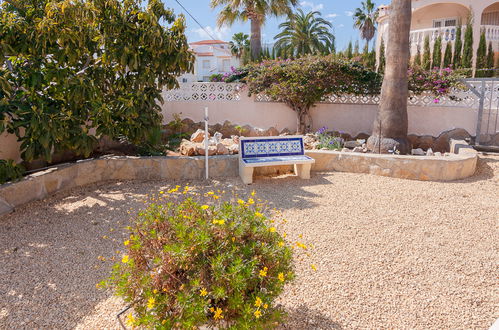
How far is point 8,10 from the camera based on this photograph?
14.6 feet

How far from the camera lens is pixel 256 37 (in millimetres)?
14172

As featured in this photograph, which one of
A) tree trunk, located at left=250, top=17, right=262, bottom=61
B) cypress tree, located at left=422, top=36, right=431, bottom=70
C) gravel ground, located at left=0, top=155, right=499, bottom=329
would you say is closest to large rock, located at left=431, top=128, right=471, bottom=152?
gravel ground, located at left=0, top=155, right=499, bottom=329

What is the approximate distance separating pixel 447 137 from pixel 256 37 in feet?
29.5

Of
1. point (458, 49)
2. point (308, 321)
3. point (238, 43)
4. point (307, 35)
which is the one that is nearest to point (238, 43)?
point (238, 43)

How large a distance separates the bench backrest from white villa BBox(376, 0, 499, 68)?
44.1 feet

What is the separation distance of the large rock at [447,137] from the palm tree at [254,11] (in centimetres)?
844

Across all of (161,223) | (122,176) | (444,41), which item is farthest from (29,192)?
(444,41)

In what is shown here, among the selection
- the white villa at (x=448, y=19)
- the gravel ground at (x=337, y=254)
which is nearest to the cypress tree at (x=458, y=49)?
the white villa at (x=448, y=19)

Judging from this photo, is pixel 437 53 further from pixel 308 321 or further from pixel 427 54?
pixel 308 321

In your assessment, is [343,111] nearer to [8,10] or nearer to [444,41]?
[8,10]

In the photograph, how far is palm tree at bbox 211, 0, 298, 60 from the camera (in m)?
13.4

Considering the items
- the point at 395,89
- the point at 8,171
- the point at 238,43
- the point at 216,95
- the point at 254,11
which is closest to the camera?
the point at 8,171

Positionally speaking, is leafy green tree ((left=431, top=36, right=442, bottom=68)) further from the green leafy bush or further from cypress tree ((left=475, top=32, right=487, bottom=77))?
the green leafy bush

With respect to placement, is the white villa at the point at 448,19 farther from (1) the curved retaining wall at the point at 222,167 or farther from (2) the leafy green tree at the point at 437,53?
(1) the curved retaining wall at the point at 222,167
